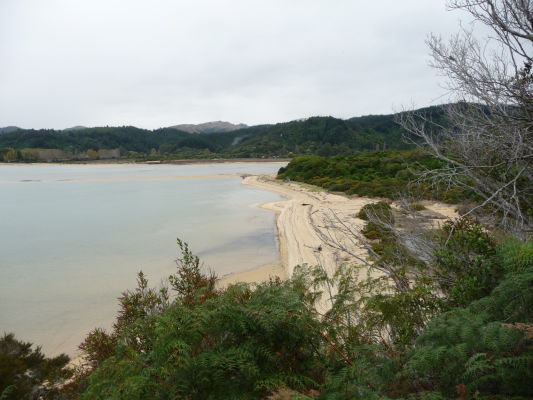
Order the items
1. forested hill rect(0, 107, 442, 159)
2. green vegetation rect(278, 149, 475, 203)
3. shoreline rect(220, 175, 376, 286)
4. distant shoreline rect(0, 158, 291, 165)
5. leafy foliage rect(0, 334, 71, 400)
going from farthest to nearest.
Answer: forested hill rect(0, 107, 442, 159) → distant shoreline rect(0, 158, 291, 165) → green vegetation rect(278, 149, 475, 203) → shoreline rect(220, 175, 376, 286) → leafy foliage rect(0, 334, 71, 400)

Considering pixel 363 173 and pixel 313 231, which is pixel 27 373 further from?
pixel 363 173

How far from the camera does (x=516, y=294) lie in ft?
9.34

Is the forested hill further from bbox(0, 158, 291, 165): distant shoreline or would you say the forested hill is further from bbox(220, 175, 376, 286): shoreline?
bbox(220, 175, 376, 286): shoreline

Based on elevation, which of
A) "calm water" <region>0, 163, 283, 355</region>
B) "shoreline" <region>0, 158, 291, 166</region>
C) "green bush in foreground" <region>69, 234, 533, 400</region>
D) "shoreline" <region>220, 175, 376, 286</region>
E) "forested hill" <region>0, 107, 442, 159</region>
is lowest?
"calm water" <region>0, 163, 283, 355</region>

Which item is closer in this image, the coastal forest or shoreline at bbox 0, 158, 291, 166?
the coastal forest

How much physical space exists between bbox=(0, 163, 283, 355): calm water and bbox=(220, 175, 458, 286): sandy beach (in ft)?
3.20

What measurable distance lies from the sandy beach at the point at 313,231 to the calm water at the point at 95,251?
0.97 meters

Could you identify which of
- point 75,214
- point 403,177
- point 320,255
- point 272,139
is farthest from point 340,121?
point 320,255

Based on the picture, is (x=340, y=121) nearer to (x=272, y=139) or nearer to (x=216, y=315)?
(x=272, y=139)

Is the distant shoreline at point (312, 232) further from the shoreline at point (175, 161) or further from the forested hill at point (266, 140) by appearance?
the forested hill at point (266, 140)

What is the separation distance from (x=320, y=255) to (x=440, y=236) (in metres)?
8.74

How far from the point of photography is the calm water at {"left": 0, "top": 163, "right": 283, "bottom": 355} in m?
10.4

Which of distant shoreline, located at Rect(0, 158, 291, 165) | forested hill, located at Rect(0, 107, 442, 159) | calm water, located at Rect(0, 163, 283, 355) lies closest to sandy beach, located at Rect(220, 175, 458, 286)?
calm water, located at Rect(0, 163, 283, 355)

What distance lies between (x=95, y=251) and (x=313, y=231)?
40.2ft
